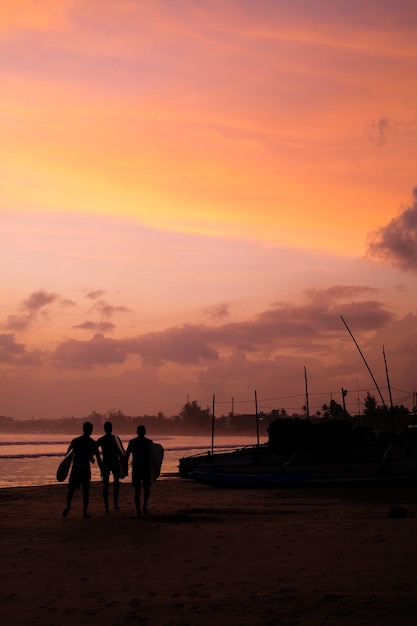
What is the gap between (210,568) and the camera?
11.6 meters

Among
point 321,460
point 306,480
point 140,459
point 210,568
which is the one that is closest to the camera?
point 210,568

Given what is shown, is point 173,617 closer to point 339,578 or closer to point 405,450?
point 339,578

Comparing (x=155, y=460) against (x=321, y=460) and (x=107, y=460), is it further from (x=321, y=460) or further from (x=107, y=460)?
(x=321, y=460)

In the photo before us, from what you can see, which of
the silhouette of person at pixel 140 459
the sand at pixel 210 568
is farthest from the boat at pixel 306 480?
the silhouette of person at pixel 140 459

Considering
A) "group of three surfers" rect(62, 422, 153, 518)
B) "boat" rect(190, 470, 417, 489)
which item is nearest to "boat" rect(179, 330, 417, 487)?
"boat" rect(190, 470, 417, 489)

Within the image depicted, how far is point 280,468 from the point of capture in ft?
112

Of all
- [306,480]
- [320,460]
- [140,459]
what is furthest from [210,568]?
[320,460]

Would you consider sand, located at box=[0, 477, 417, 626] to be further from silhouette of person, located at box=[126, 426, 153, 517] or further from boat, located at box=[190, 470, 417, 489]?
boat, located at box=[190, 470, 417, 489]

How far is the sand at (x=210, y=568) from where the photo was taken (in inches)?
350

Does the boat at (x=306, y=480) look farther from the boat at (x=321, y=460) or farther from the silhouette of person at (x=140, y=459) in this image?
the silhouette of person at (x=140, y=459)

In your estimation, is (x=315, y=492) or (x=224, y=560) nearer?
(x=224, y=560)

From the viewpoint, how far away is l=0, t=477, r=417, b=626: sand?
8883 mm

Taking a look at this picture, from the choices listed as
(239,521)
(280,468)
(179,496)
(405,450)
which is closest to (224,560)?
(239,521)

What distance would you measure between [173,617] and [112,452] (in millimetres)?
10848
